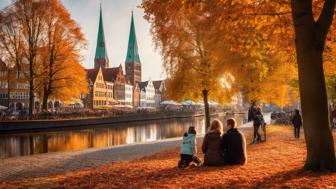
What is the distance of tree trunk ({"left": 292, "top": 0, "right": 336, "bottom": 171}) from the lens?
289 inches

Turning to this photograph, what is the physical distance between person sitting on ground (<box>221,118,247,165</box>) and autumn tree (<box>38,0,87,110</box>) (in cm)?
3299

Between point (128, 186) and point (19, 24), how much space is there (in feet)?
117

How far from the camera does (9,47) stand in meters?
37.4

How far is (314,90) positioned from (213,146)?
2.87 meters

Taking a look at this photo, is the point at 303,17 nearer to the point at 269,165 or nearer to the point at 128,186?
the point at 269,165

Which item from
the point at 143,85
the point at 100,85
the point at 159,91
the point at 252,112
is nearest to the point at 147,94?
the point at 143,85

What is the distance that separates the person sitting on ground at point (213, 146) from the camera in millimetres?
8961

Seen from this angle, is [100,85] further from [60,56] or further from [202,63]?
[202,63]

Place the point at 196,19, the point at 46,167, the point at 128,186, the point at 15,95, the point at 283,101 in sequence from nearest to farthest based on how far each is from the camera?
the point at 128,186 → the point at 46,167 → the point at 196,19 → the point at 283,101 → the point at 15,95

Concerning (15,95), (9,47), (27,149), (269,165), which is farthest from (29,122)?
(15,95)

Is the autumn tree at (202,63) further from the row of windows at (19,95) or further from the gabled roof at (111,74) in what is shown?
the gabled roof at (111,74)

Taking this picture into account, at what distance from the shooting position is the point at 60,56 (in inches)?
1549

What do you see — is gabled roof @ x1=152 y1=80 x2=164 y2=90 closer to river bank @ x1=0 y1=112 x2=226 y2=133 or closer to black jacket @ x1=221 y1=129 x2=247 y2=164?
river bank @ x1=0 y1=112 x2=226 y2=133

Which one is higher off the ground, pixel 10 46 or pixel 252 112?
pixel 10 46
